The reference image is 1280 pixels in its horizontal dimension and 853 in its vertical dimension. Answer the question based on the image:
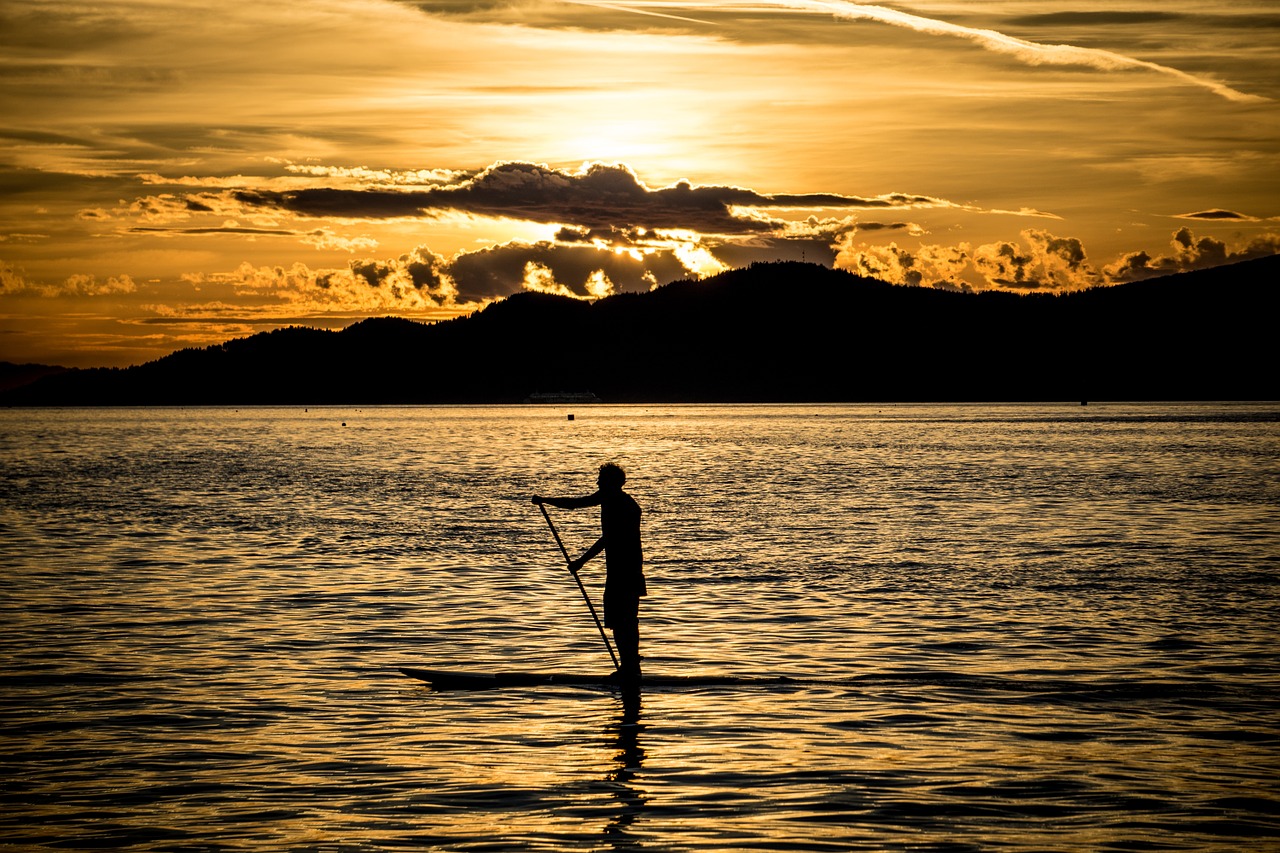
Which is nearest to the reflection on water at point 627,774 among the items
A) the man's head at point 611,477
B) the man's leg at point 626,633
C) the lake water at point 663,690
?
the lake water at point 663,690

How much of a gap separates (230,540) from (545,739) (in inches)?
1125

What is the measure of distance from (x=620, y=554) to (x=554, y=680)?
252 cm

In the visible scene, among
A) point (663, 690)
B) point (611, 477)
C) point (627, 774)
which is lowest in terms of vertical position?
point (663, 690)

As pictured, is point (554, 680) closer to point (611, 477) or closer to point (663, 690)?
point (663, 690)

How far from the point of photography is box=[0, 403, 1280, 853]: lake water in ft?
41.8

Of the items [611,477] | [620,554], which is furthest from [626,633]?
[611,477]

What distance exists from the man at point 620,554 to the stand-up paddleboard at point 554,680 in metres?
0.85

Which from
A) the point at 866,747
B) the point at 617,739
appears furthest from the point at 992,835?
the point at 617,739

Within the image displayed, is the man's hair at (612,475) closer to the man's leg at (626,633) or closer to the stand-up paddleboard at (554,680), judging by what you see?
the man's leg at (626,633)

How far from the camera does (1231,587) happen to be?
2945cm

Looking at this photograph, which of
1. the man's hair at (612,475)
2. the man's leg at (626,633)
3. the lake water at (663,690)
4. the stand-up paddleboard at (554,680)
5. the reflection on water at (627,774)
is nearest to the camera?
the reflection on water at (627,774)

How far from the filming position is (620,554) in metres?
17.8

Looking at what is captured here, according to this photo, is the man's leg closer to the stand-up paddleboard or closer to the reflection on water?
the reflection on water

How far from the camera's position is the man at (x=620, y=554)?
17.6 meters
